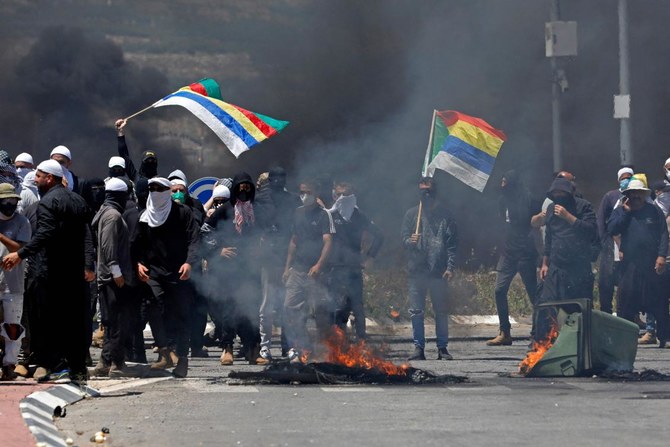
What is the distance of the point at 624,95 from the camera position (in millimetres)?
18734

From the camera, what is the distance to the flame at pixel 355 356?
10672 mm

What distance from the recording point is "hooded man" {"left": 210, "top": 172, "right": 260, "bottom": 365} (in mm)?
12203

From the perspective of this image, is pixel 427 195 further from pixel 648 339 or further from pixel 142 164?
pixel 648 339

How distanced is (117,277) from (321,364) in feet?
5.59

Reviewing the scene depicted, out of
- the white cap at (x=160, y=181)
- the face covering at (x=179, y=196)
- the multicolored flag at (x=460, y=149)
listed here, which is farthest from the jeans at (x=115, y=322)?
the multicolored flag at (x=460, y=149)

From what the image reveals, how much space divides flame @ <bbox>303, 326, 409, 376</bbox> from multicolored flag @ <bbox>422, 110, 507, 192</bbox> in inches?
125

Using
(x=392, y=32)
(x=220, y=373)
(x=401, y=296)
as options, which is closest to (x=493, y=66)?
(x=392, y=32)

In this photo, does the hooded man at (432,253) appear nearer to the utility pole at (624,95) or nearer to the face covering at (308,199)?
the face covering at (308,199)

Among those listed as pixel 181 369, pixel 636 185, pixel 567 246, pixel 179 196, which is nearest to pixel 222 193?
pixel 179 196

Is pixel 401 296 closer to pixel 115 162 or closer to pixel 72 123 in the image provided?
pixel 115 162

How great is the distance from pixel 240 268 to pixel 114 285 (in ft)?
4.93

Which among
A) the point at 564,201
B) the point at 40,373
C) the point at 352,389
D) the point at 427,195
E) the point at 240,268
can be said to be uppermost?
the point at 427,195

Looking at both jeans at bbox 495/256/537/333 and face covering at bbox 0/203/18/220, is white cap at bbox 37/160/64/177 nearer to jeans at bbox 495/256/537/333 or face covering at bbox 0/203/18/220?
face covering at bbox 0/203/18/220

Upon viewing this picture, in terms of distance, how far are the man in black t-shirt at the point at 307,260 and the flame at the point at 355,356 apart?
3.26 ft
